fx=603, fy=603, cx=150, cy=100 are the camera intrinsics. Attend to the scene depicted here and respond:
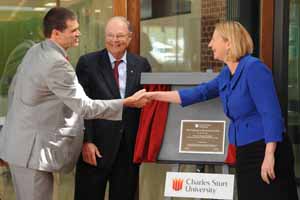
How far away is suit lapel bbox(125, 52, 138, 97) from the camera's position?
12.5 feet

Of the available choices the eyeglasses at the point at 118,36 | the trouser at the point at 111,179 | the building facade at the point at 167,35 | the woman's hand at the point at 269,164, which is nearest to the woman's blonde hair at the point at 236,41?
the woman's hand at the point at 269,164

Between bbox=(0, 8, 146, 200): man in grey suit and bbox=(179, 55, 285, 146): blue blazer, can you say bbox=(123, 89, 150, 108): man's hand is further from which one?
bbox=(179, 55, 285, 146): blue blazer

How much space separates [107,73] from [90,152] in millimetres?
507

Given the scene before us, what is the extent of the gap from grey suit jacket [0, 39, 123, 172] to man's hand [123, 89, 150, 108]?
91 mm

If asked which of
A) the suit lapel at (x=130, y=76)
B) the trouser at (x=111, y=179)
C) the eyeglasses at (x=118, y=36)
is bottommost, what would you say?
the trouser at (x=111, y=179)

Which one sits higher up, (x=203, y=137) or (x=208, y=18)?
(x=208, y=18)

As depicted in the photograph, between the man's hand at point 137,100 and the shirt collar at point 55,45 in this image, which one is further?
the man's hand at point 137,100

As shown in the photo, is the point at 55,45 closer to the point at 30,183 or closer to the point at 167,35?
the point at 30,183

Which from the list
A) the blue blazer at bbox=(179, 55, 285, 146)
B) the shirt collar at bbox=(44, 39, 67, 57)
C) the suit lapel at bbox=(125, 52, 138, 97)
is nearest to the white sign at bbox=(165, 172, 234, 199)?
the blue blazer at bbox=(179, 55, 285, 146)

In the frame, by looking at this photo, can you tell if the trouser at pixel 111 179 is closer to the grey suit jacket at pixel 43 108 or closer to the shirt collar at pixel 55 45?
the grey suit jacket at pixel 43 108

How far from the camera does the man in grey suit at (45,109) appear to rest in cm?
331

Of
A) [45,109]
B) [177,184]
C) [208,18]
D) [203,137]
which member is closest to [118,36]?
[45,109]

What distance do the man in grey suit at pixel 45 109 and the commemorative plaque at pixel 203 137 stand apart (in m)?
0.45

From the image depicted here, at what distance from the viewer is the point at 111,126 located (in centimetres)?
379
